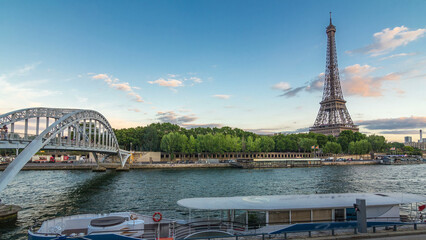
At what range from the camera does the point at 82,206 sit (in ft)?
112

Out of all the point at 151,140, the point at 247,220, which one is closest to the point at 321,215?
the point at 247,220

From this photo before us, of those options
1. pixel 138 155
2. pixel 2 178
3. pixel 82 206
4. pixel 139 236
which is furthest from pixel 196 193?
pixel 138 155

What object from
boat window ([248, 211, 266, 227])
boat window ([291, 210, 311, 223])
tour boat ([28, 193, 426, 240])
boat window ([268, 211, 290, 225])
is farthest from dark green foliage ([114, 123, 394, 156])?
boat window ([291, 210, 311, 223])

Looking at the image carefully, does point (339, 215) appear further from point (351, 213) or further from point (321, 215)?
point (321, 215)

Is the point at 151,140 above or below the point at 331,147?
above

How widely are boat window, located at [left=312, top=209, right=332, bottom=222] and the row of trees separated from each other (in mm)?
104315

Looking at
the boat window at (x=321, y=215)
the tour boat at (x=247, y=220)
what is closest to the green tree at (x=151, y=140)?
the tour boat at (x=247, y=220)

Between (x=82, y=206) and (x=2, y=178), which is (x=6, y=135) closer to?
(x=2, y=178)

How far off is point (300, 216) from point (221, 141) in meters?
110

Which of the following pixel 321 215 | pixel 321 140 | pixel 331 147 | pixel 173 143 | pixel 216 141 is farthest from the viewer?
pixel 321 140

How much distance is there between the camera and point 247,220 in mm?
16125

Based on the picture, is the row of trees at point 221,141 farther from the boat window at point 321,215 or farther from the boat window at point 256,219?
the boat window at point 321,215

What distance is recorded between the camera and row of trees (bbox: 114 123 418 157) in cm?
12331

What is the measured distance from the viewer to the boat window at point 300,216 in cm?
1608
